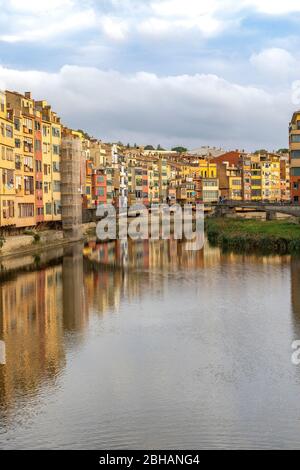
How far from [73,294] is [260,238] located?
2609 centimetres

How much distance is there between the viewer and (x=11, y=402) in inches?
585

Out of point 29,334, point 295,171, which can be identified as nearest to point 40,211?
point 295,171

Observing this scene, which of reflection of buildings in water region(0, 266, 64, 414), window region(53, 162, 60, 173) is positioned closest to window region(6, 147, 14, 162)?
window region(53, 162, 60, 173)

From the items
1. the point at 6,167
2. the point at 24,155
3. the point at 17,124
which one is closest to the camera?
the point at 6,167

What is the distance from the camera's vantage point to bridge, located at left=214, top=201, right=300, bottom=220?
72.2 m

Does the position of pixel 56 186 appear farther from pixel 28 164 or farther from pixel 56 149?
pixel 28 164

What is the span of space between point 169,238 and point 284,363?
2108 inches

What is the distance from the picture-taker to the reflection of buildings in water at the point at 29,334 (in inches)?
649

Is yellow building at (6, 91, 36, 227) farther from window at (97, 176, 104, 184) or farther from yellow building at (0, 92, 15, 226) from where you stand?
window at (97, 176, 104, 184)

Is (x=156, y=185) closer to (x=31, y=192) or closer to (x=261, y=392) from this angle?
(x=31, y=192)

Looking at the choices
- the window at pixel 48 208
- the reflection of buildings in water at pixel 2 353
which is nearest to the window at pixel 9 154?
the window at pixel 48 208

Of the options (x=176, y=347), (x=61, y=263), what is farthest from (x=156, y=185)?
(x=176, y=347)

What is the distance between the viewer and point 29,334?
71.1 ft

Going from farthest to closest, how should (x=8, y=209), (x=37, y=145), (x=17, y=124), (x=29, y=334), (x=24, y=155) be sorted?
(x=37, y=145) → (x=24, y=155) → (x=17, y=124) → (x=8, y=209) → (x=29, y=334)
